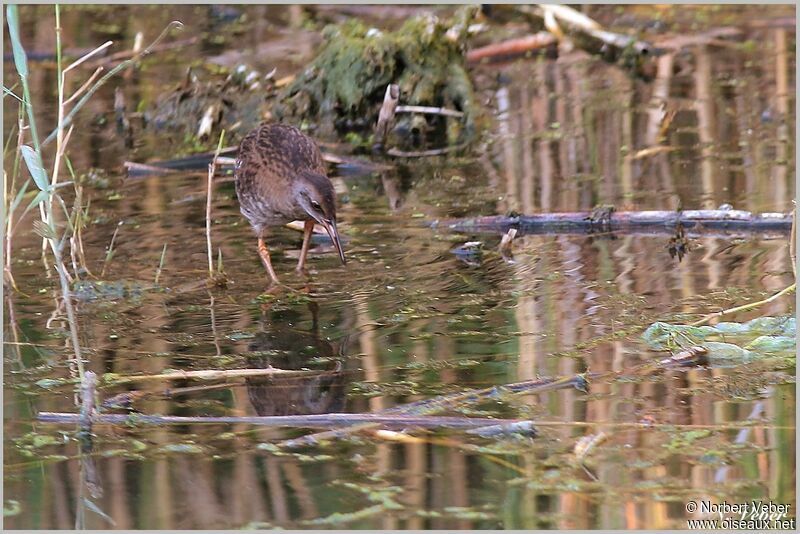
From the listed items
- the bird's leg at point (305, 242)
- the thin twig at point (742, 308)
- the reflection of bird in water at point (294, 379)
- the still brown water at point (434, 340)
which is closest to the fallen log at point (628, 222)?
the still brown water at point (434, 340)

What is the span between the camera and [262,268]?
7.23 m

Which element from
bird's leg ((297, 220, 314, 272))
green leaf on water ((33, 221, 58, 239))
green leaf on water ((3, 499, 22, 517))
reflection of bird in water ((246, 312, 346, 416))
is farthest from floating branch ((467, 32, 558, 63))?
green leaf on water ((3, 499, 22, 517))

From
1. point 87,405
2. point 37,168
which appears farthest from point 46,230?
point 87,405

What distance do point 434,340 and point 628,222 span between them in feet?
6.87

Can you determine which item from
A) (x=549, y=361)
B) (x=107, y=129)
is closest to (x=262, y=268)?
(x=549, y=361)

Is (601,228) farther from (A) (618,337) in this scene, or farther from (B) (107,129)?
(B) (107,129)

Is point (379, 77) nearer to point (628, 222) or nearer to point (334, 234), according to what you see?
point (628, 222)

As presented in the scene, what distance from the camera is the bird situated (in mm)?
6977

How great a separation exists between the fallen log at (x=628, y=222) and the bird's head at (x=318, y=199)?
3.17 feet

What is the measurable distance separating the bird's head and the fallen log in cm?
96

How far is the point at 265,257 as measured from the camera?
7105 mm

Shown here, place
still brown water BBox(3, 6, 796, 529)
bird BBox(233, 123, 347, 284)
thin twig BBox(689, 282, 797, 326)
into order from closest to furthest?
still brown water BBox(3, 6, 796, 529) < thin twig BBox(689, 282, 797, 326) < bird BBox(233, 123, 347, 284)

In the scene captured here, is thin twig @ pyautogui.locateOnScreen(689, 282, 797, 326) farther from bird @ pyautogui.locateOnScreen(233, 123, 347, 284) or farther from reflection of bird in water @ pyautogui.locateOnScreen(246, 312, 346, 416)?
bird @ pyautogui.locateOnScreen(233, 123, 347, 284)

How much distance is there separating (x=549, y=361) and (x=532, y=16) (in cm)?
871
